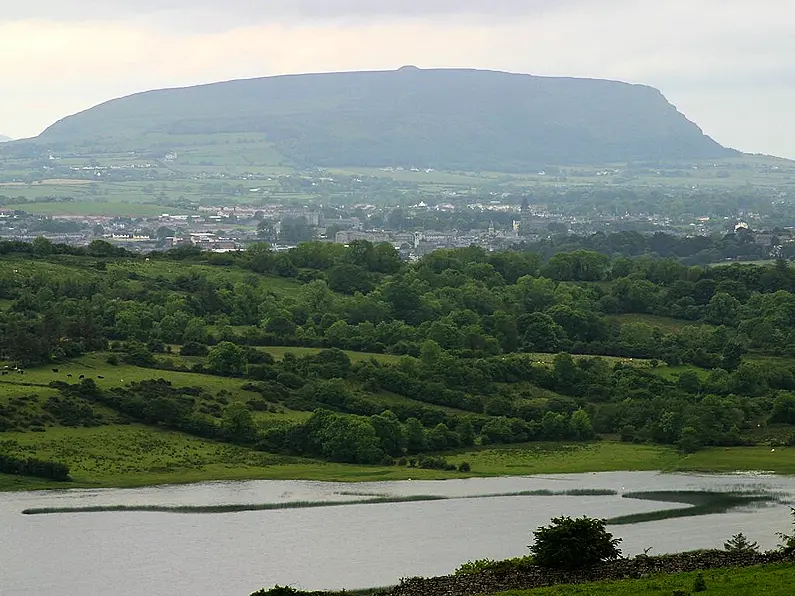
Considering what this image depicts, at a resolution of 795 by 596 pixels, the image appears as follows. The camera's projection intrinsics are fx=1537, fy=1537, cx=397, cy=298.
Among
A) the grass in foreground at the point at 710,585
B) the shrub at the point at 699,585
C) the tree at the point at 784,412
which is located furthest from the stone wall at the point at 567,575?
the tree at the point at 784,412

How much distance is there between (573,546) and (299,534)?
71.4 ft

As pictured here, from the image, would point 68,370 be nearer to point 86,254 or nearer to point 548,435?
point 548,435

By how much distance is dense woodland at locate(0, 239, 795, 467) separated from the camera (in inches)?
3327

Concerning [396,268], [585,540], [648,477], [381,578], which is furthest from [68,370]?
[396,268]

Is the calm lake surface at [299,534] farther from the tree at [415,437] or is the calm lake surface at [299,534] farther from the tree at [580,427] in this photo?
the tree at [580,427]

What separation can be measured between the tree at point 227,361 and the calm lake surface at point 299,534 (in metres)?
20.4

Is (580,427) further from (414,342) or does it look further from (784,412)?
(414,342)

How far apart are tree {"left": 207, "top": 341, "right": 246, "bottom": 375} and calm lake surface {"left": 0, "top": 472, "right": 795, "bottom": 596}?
20.4 meters

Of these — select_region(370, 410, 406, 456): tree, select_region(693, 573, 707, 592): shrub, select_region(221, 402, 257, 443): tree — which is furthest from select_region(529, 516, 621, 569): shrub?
select_region(221, 402, 257, 443): tree

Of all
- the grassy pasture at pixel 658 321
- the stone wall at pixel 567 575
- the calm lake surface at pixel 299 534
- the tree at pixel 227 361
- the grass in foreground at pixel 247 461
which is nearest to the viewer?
the stone wall at pixel 567 575

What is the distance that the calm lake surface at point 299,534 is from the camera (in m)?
52.5

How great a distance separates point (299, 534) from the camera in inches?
2397

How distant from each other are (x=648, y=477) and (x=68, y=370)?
33295 mm

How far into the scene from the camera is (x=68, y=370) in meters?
87.4
